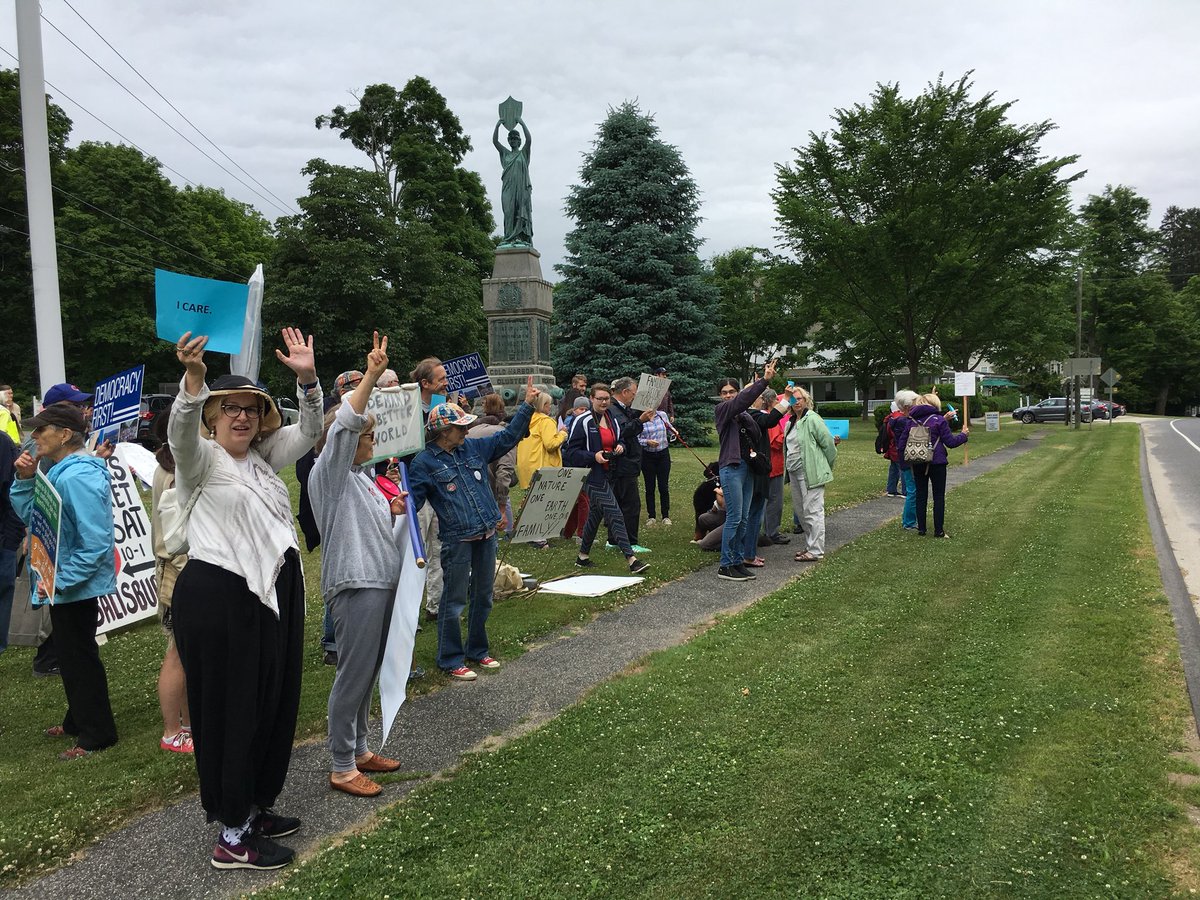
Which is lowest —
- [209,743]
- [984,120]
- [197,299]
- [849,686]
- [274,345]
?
[849,686]

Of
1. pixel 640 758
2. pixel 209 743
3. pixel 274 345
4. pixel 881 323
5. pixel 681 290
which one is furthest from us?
pixel 881 323

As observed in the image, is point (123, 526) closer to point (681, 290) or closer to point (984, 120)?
point (681, 290)

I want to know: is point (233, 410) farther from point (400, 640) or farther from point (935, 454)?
point (935, 454)

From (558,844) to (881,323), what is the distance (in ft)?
115

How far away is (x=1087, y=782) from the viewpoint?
393 cm

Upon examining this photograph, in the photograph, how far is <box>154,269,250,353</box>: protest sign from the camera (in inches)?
130

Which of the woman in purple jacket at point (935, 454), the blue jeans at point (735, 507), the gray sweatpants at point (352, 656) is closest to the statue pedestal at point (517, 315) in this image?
the woman in purple jacket at point (935, 454)

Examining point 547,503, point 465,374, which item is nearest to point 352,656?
point 547,503

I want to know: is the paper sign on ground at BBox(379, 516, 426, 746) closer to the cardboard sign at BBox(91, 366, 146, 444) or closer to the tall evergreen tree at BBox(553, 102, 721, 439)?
the cardboard sign at BBox(91, 366, 146, 444)

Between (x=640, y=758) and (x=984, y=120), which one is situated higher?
(x=984, y=120)

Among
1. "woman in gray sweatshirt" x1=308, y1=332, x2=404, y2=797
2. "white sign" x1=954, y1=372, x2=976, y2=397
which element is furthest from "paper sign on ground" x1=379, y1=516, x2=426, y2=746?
"white sign" x1=954, y1=372, x2=976, y2=397

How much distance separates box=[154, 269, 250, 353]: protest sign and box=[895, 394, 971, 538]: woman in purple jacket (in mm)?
8909

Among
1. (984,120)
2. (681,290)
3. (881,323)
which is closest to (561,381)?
(681,290)

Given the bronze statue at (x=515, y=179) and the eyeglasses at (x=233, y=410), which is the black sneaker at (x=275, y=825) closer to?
the eyeglasses at (x=233, y=410)
